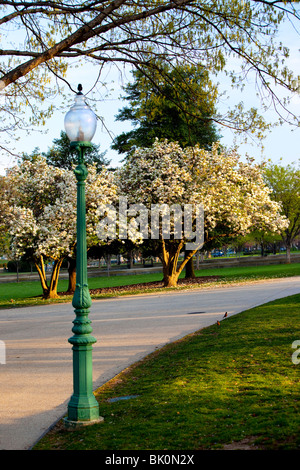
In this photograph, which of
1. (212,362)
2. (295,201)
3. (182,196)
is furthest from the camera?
(295,201)

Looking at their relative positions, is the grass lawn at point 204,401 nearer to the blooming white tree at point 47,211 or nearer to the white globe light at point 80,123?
the white globe light at point 80,123

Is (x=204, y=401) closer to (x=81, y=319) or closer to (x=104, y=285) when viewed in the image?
(x=81, y=319)

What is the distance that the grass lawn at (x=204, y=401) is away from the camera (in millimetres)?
4961

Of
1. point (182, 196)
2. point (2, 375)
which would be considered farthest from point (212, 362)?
point (182, 196)

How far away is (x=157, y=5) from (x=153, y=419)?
732cm

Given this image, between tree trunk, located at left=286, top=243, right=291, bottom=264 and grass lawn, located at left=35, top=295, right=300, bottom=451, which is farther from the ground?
tree trunk, located at left=286, top=243, right=291, bottom=264

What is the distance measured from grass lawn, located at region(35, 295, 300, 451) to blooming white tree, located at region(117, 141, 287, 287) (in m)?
18.2

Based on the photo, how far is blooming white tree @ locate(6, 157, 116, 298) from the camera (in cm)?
2452

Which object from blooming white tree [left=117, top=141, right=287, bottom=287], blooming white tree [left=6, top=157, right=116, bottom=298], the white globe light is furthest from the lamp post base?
blooming white tree [left=117, top=141, right=287, bottom=287]

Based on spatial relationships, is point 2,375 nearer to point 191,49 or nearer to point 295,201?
point 191,49

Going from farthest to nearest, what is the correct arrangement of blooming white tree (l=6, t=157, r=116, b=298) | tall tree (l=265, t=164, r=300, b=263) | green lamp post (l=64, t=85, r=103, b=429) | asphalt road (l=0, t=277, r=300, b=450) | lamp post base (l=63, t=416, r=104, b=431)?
1. tall tree (l=265, t=164, r=300, b=263)
2. blooming white tree (l=6, t=157, r=116, b=298)
3. asphalt road (l=0, t=277, r=300, b=450)
4. green lamp post (l=64, t=85, r=103, b=429)
5. lamp post base (l=63, t=416, r=104, b=431)

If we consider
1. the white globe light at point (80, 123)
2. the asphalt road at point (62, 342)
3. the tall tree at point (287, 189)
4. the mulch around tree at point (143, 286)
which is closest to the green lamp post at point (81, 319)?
the white globe light at point (80, 123)

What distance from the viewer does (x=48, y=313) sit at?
18.6 meters

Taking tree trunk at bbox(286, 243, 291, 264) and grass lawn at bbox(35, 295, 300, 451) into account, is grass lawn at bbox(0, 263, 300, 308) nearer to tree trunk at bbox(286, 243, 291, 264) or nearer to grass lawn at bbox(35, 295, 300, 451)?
tree trunk at bbox(286, 243, 291, 264)
